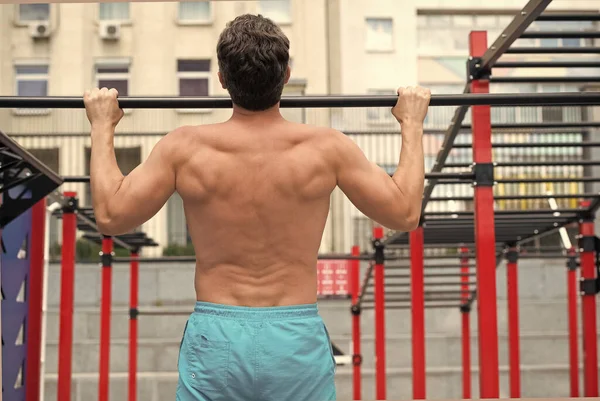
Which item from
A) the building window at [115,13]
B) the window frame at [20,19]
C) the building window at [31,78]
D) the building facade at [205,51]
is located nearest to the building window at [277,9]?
the building facade at [205,51]

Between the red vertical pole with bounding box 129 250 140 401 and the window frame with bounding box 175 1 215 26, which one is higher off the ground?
the window frame with bounding box 175 1 215 26

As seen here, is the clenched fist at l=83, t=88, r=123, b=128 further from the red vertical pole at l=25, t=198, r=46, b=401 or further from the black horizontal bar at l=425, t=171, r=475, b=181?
the red vertical pole at l=25, t=198, r=46, b=401

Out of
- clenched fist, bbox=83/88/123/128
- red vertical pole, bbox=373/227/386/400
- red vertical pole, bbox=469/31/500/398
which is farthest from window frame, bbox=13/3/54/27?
clenched fist, bbox=83/88/123/128

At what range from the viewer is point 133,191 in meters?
2.25

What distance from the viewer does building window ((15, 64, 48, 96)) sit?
20406mm

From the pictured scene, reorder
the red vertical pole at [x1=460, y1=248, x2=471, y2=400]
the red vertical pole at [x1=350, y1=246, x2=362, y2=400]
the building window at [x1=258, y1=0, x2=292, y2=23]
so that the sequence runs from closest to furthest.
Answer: the red vertical pole at [x1=460, y1=248, x2=471, y2=400], the red vertical pole at [x1=350, y1=246, x2=362, y2=400], the building window at [x1=258, y1=0, x2=292, y2=23]

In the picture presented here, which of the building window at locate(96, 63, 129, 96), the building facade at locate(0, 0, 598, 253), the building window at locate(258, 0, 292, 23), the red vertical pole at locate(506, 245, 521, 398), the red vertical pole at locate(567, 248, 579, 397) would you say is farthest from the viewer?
the building window at locate(258, 0, 292, 23)

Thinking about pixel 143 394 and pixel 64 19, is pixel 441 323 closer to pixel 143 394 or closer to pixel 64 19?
pixel 143 394

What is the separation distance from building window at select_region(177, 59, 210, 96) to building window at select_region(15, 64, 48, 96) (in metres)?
2.95

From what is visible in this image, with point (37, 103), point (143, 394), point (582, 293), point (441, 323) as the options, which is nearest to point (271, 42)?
point (37, 103)

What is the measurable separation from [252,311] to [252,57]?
59 centimetres

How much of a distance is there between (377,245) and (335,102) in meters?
6.71

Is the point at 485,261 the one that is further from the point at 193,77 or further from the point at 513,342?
the point at 193,77

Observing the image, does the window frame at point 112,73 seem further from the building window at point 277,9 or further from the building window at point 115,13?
the building window at point 277,9
